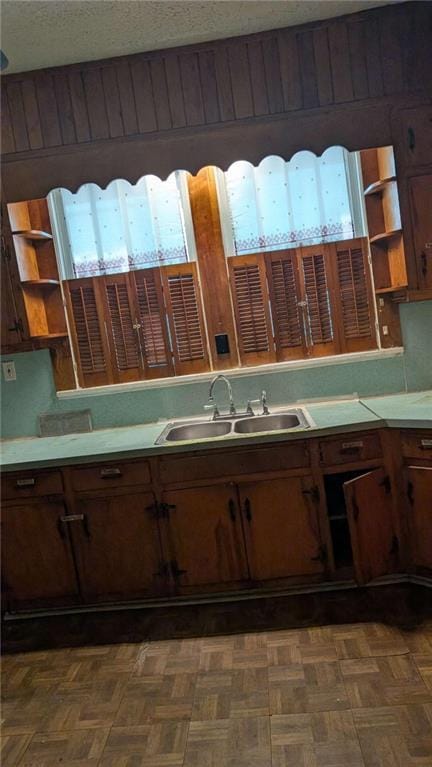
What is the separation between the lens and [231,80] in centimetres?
260

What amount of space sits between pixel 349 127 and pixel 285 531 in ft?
6.45

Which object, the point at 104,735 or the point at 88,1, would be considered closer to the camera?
the point at 104,735

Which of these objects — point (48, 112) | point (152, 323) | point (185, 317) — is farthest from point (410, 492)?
point (48, 112)

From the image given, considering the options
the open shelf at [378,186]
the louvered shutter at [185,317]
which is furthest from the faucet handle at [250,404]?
the open shelf at [378,186]

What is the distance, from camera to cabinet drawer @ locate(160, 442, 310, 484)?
2529mm

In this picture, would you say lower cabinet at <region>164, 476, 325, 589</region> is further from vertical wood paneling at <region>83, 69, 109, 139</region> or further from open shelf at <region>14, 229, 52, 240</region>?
vertical wood paneling at <region>83, 69, 109, 139</region>

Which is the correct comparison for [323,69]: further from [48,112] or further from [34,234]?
[34,234]

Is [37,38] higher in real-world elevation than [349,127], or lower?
higher

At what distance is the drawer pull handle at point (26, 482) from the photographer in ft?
8.57

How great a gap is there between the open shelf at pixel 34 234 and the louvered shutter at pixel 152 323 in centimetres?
52

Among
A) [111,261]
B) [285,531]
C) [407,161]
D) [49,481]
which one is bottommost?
[285,531]

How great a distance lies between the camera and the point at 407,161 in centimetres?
263

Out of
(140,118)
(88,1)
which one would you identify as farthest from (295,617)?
(88,1)

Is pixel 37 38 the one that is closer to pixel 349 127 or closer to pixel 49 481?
pixel 349 127
